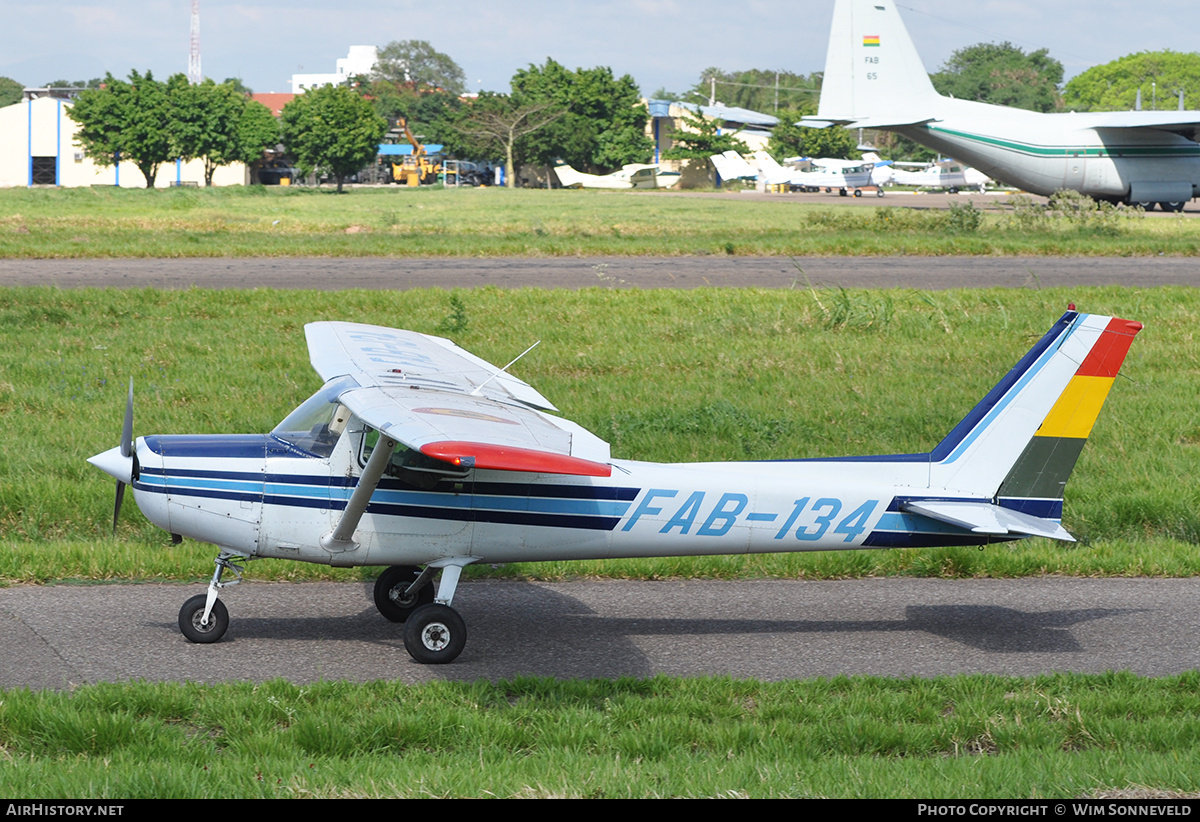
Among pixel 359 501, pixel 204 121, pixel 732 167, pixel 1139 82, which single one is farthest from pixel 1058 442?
pixel 1139 82

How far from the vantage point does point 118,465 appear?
655 cm

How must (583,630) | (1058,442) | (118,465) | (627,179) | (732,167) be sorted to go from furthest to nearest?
(627,179)
(732,167)
(583,630)
(1058,442)
(118,465)

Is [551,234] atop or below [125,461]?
atop

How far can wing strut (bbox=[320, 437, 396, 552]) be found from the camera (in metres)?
6.12

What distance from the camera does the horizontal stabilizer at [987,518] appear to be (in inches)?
252

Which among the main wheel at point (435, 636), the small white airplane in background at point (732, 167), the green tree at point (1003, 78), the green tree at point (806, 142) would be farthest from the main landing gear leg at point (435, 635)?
the green tree at point (1003, 78)

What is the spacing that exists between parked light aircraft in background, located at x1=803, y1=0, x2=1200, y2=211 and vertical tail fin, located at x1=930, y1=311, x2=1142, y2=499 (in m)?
43.7

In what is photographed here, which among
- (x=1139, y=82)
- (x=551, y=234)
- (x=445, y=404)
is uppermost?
(x=1139, y=82)

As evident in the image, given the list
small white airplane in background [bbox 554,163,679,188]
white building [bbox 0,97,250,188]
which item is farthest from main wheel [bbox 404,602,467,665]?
white building [bbox 0,97,250,188]

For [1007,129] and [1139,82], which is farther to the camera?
[1139,82]

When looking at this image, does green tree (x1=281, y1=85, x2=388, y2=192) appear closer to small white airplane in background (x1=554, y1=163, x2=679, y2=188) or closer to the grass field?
small white airplane in background (x1=554, y1=163, x2=679, y2=188)

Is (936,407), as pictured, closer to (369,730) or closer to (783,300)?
(783,300)

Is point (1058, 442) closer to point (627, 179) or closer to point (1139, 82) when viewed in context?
point (627, 179)

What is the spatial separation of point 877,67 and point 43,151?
79368 mm
